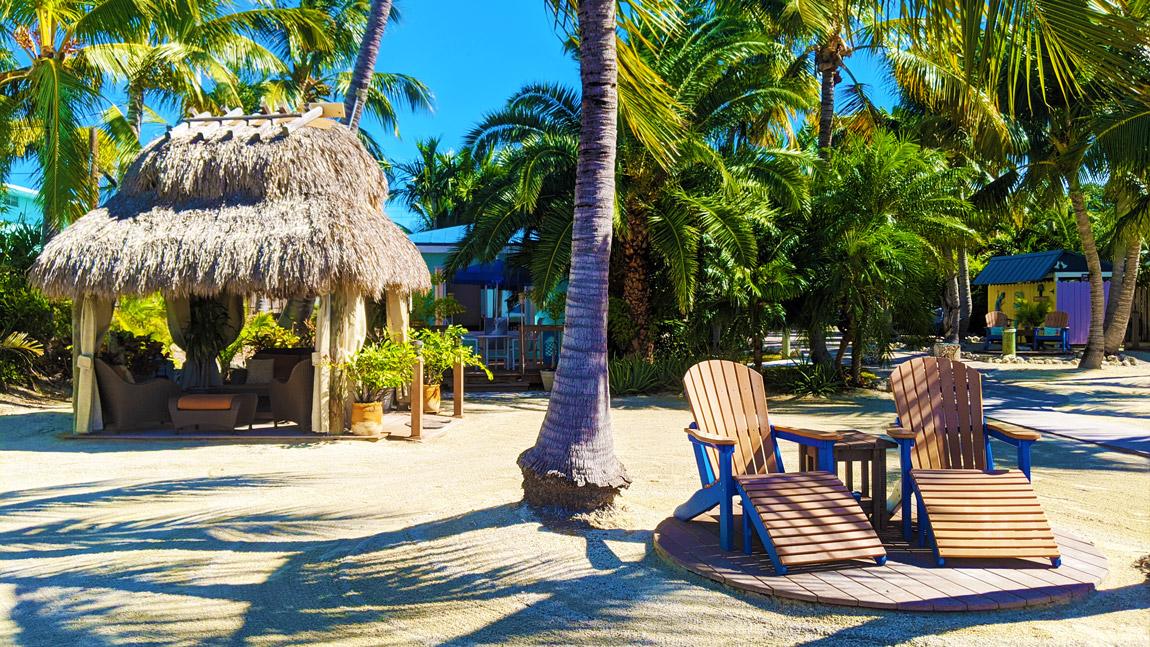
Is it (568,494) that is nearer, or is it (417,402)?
(568,494)

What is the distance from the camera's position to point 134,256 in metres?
9.70

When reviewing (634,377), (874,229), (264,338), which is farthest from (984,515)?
(264,338)

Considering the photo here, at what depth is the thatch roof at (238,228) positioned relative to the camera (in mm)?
9445

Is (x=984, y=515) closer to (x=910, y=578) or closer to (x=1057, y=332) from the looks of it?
(x=910, y=578)

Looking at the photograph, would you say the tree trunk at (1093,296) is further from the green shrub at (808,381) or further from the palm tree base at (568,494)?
the palm tree base at (568,494)

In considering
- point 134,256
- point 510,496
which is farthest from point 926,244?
point 134,256

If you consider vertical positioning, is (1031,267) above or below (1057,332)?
above

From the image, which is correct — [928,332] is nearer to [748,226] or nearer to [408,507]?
[748,226]

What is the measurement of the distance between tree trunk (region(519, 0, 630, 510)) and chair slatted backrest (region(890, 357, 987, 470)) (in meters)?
1.86

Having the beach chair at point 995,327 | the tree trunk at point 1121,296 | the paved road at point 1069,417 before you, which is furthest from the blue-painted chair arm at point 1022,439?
the beach chair at point 995,327

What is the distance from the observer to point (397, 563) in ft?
15.8

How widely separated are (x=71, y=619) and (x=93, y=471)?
455 centimetres

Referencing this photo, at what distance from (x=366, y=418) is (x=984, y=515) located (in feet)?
23.3

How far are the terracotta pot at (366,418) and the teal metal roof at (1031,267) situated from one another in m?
22.7
